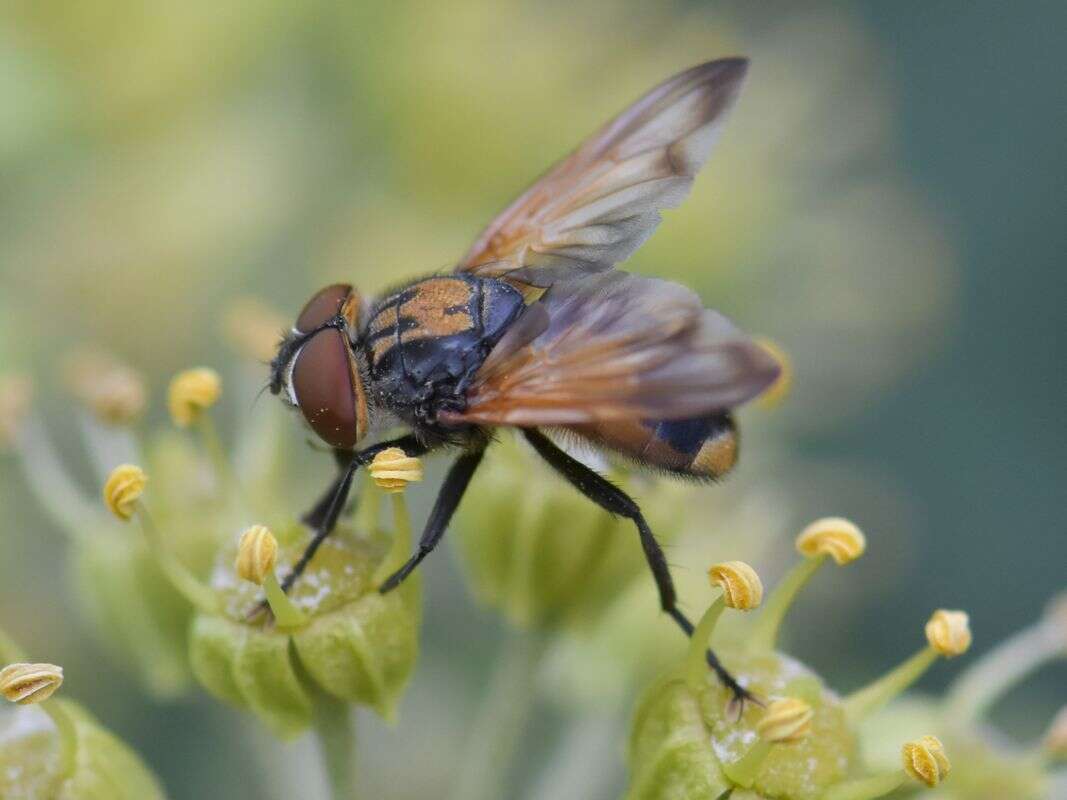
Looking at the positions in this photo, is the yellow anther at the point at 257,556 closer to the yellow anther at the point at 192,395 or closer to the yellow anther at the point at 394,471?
the yellow anther at the point at 394,471

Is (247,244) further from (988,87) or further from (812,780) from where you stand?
(988,87)

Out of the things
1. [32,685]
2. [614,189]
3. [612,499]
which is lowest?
[32,685]

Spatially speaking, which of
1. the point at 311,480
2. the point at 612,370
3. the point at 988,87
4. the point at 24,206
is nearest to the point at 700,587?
the point at 311,480

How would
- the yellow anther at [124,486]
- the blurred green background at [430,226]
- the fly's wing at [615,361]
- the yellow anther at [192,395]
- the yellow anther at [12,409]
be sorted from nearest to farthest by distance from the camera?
the fly's wing at [615,361] → the yellow anther at [124,486] → the yellow anther at [192,395] → the yellow anther at [12,409] → the blurred green background at [430,226]

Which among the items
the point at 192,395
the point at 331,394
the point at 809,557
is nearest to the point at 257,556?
the point at 331,394

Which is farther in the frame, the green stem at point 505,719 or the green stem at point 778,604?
the green stem at point 505,719

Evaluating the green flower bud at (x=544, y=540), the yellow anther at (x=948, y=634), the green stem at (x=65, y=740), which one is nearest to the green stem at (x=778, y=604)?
the yellow anther at (x=948, y=634)

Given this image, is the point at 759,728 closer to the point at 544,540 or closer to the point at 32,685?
the point at 544,540
